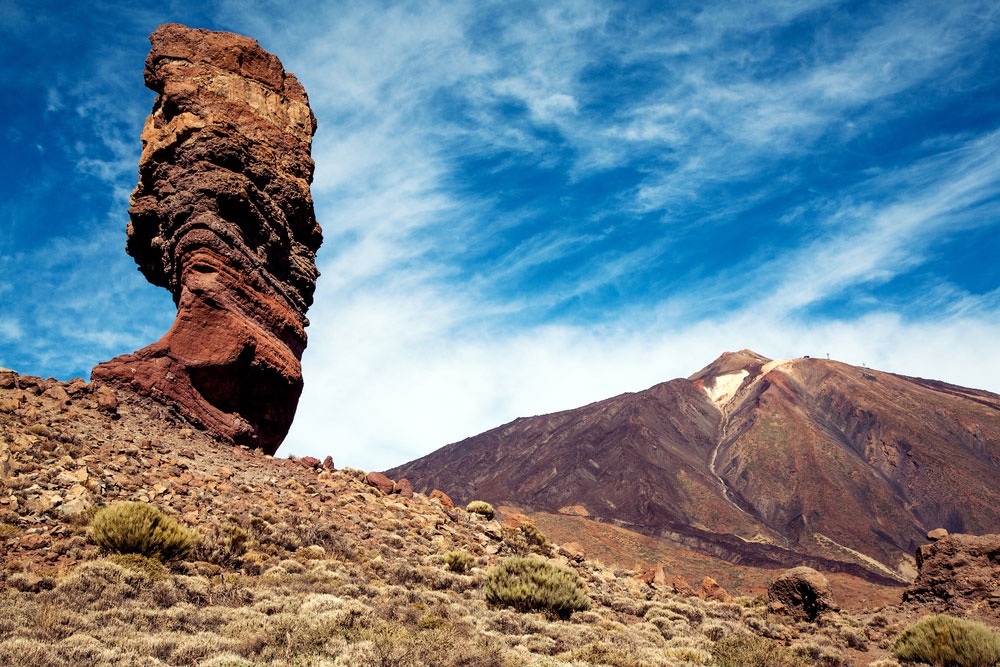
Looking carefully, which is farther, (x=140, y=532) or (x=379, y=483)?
(x=379, y=483)

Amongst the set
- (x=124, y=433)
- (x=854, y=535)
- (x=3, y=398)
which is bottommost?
(x=854, y=535)

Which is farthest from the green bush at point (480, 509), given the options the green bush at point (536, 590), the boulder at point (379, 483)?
the green bush at point (536, 590)

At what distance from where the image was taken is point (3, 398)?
1264 centimetres

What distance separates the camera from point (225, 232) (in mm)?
17016

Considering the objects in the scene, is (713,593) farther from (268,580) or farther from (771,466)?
(771,466)

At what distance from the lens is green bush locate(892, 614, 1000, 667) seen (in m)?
9.91

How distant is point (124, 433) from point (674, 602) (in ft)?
44.1

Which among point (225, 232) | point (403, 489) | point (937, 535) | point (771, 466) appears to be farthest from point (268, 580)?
point (771, 466)

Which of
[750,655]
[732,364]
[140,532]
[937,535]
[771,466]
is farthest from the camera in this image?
[732,364]

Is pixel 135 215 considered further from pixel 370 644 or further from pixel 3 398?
pixel 370 644

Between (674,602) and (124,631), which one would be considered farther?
(674,602)

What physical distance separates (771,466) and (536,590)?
94.3 meters

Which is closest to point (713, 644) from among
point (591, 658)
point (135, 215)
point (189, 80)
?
point (591, 658)

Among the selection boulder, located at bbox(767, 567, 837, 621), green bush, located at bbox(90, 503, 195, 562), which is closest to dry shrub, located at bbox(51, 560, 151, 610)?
green bush, located at bbox(90, 503, 195, 562)
